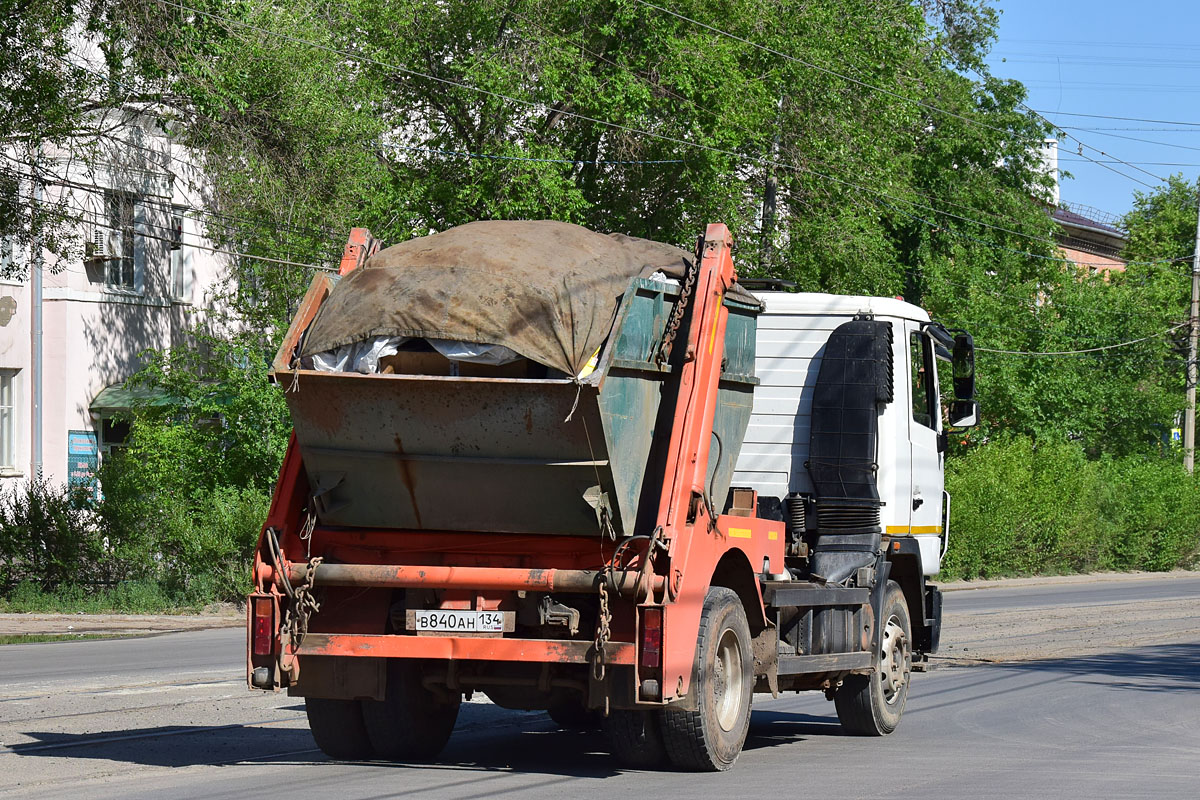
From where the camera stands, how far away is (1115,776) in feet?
27.9

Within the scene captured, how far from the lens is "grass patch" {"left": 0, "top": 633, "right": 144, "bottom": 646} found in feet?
62.8

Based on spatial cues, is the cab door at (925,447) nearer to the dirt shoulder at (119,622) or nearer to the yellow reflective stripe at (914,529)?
the yellow reflective stripe at (914,529)

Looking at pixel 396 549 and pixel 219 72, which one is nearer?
pixel 396 549

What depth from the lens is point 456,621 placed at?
8.06 m

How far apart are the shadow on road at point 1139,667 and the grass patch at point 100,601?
1278 centimetres

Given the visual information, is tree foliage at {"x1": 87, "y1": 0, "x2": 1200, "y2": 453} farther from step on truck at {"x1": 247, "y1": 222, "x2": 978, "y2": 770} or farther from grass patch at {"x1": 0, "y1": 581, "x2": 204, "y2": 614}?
step on truck at {"x1": 247, "y1": 222, "x2": 978, "y2": 770}

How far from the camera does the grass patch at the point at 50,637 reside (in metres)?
19.1

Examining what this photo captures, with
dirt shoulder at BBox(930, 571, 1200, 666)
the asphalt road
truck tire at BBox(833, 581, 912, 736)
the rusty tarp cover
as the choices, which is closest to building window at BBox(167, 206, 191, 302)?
dirt shoulder at BBox(930, 571, 1200, 666)

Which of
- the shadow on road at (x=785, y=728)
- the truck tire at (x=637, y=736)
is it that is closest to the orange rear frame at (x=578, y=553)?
the truck tire at (x=637, y=736)

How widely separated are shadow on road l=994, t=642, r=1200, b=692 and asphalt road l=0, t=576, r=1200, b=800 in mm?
39

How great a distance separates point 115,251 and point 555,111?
9.17 metres

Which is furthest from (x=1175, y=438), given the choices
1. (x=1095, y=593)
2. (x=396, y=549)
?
(x=396, y=549)

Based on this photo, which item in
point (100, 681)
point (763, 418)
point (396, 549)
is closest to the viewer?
point (396, 549)

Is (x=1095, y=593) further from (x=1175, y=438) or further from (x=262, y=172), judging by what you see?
(x=1175, y=438)
